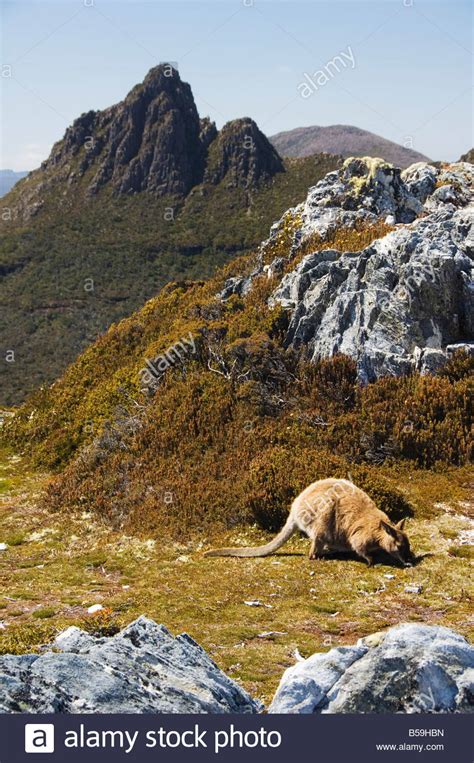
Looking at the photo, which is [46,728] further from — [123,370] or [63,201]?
[63,201]

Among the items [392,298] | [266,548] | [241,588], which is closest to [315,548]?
[266,548]

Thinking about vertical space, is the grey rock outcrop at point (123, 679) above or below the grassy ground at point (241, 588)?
above

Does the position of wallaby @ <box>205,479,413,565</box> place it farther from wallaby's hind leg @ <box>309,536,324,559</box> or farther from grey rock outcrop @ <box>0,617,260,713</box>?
grey rock outcrop @ <box>0,617,260,713</box>

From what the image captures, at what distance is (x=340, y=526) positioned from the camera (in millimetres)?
12812

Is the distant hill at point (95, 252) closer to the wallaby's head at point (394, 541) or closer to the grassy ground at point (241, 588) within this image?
the grassy ground at point (241, 588)

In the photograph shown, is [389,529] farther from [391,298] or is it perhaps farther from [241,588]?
[391,298]

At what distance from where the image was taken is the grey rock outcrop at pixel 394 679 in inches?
224

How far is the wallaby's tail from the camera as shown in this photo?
44.0 ft

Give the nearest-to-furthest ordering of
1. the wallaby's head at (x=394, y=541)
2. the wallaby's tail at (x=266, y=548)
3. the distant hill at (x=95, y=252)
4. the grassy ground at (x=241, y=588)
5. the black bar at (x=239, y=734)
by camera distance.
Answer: the black bar at (x=239, y=734) < the grassy ground at (x=241, y=588) < the wallaby's head at (x=394, y=541) < the wallaby's tail at (x=266, y=548) < the distant hill at (x=95, y=252)

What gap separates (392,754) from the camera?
5.40 metres

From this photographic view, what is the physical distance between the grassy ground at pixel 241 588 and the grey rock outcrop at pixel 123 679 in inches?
56.5

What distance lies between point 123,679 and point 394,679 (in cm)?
250

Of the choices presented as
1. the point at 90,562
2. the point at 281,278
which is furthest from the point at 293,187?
the point at 90,562

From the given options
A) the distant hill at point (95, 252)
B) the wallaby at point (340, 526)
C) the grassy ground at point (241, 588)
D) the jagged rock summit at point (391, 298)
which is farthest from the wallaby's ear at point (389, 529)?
the distant hill at point (95, 252)
